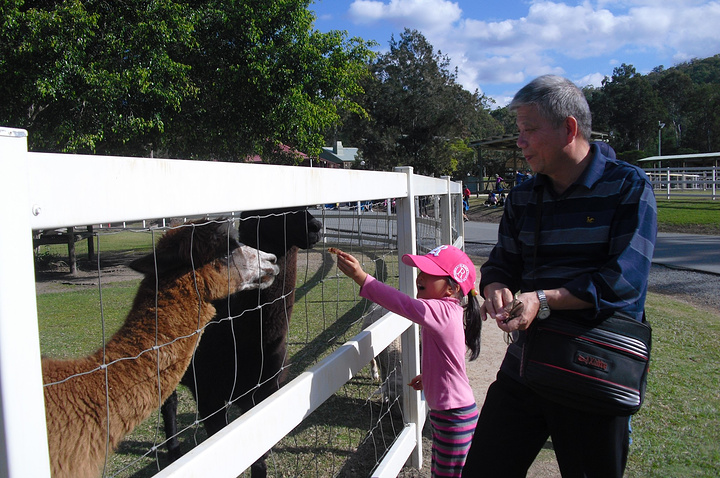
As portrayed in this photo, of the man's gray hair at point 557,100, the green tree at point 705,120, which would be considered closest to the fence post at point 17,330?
the man's gray hair at point 557,100

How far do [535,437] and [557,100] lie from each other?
129cm

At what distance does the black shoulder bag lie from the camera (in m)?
1.71

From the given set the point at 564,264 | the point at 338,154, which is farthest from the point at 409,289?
the point at 338,154

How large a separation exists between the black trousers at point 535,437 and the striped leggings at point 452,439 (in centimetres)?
45

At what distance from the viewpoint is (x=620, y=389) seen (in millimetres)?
1698

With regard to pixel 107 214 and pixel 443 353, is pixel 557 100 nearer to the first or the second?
pixel 443 353

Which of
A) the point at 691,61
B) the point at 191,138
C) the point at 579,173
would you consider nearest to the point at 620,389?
the point at 579,173

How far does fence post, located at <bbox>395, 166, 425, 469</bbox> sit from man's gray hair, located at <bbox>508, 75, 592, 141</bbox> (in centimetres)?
131

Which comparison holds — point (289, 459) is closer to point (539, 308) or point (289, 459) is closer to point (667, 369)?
point (539, 308)

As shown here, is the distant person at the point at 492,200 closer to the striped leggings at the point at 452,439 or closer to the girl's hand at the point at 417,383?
the girl's hand at the point at 417,383

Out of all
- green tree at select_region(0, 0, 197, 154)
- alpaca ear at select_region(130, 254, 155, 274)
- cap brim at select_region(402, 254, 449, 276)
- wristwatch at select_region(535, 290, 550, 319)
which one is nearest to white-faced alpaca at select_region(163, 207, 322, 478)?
cap brim at select_region(402, 254, 449, 276)

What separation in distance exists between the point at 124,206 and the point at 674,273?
457 inches

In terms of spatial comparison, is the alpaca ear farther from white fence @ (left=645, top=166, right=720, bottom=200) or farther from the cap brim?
white fence @ (left=645, top=166, right=720, bottom=200)

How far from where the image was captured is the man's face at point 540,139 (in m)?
1.91
